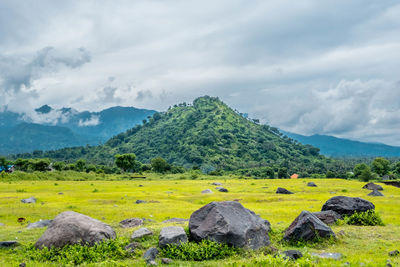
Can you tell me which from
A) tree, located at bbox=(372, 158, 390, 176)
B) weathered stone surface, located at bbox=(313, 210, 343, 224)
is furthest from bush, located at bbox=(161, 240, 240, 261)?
tree, located at bbox=(372, 158, 390, 176)

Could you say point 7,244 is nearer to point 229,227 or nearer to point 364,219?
point 229,227

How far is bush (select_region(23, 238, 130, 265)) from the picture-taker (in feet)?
47.8

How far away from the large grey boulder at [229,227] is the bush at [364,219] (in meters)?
8.66

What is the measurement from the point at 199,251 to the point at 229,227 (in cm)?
203

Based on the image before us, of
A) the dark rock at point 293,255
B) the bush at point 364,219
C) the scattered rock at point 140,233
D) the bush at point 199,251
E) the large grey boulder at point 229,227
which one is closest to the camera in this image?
the dark rock at point 293,255

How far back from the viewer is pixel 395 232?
1961 centimetres

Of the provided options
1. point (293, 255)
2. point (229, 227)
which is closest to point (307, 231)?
point (293, 255)

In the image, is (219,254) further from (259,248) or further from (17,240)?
(17,240)

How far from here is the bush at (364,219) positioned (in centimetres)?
2245

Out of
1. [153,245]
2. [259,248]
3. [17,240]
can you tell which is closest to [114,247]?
[153,245]

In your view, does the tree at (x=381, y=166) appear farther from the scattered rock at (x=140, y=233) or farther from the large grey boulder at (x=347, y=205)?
the scattered rock at (x=140, y=233)

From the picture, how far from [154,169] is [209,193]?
3688 inches

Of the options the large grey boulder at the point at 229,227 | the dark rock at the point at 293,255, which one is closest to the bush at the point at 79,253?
the large grey boulder at the point at 229,227

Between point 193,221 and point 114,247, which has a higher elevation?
point 193,221
